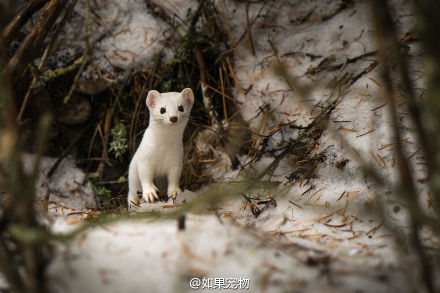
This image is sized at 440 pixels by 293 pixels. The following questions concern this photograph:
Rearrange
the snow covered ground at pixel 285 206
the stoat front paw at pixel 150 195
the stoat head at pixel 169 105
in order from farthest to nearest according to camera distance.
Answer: the stoat front paw at pixel 150 195
the stoat head at pixel 169 105
the snow covered ground at pixel 285 206

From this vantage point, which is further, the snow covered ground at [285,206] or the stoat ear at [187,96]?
the stoat ear at [187,96]

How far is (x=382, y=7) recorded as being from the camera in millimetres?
1062

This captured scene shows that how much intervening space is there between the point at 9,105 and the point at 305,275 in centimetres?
117

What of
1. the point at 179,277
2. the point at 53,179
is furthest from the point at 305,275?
the point at 53,179

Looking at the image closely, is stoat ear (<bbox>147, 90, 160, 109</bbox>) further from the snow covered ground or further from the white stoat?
the snow covered ground

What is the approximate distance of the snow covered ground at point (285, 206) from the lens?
1334 millimetres

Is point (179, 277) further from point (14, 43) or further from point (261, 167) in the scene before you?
point (14, 43)
